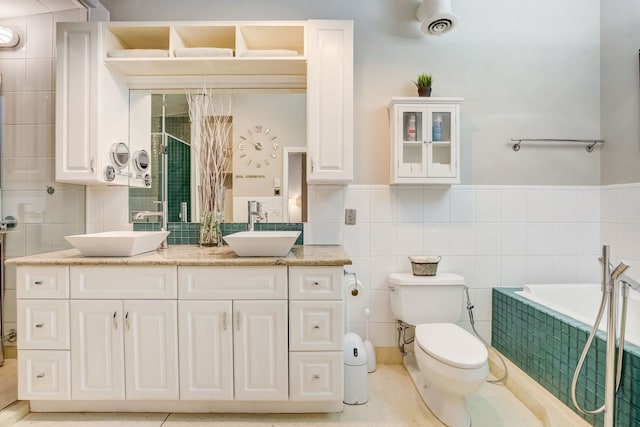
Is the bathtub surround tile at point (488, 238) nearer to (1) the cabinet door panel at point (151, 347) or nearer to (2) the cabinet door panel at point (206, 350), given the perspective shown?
(2) the cabinet door panel at point (206, 350)

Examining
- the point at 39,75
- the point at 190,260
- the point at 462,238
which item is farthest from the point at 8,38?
the point at 462,238

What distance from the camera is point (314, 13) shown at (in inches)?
90.6

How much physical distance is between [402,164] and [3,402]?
8.55 feet

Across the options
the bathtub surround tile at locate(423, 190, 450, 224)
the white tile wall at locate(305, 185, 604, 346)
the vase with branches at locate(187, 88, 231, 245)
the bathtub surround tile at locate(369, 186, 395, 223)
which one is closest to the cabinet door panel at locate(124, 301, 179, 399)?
the vase with branches at locate(187, 88, 231, 245)

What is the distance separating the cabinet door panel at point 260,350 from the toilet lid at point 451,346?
0.72 m

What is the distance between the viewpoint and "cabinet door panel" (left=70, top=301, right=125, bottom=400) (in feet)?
5.49

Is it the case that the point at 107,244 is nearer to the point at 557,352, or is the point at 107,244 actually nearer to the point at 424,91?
the point at 424,91

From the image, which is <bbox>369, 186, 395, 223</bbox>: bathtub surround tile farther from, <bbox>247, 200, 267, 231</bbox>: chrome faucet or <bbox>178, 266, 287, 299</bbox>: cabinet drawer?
<bbox>178, 266, 287, 299</bbox>: cabinet drawer

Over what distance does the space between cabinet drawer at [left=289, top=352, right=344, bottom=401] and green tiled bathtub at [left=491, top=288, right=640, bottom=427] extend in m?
1.10

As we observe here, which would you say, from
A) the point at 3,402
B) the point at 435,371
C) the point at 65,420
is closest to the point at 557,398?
the point at 435,371

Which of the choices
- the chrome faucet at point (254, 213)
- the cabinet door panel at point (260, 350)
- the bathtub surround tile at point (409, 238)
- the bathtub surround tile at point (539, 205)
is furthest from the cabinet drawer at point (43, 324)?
the bathtub surround tile at point (539, 205)

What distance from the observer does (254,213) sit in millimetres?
2240

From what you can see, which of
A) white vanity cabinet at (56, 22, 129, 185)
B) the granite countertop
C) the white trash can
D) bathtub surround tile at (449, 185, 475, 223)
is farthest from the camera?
bathtub surround tile at (449, 185, 475, 223)

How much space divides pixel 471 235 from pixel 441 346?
0.97 metres
